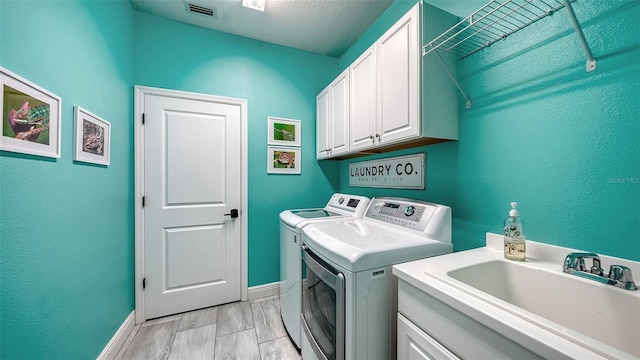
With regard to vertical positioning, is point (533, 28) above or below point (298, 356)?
above

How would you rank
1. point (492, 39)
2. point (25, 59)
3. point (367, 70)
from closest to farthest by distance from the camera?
point (25, 59)
point (492, 39)
point (367, 70)

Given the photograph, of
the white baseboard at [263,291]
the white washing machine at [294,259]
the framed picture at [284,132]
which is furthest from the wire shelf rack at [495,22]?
the white baseboard at [263,291]

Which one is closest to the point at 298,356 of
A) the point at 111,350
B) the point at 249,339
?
the point at 249,339

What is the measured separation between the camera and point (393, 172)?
180 cm

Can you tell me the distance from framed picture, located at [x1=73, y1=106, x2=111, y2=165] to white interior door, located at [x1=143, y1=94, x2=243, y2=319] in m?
0.47

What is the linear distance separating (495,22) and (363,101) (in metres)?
0.87

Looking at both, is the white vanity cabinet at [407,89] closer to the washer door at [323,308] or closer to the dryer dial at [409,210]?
the dryer dial at [409,210]

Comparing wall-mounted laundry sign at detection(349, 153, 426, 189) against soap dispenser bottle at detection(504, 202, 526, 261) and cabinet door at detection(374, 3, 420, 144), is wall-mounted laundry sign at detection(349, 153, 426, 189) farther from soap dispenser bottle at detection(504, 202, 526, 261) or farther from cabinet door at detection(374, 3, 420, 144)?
soap dispenser bottle at detection(504, 202, 526, 261)

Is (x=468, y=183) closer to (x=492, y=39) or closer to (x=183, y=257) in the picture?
(x=492, y=39)

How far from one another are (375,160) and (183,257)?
2.01m

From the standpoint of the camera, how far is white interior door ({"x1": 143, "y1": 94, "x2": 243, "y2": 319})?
1959mm

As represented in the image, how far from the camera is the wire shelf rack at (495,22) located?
2.96 feet

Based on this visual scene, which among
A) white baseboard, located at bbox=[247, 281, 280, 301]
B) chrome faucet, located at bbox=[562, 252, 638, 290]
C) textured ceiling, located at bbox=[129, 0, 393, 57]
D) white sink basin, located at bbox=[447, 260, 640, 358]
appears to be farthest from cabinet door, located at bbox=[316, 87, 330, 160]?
chrome faucet, located at bbox=[562, 252, 638, 290]

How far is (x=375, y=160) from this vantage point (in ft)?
6.56
